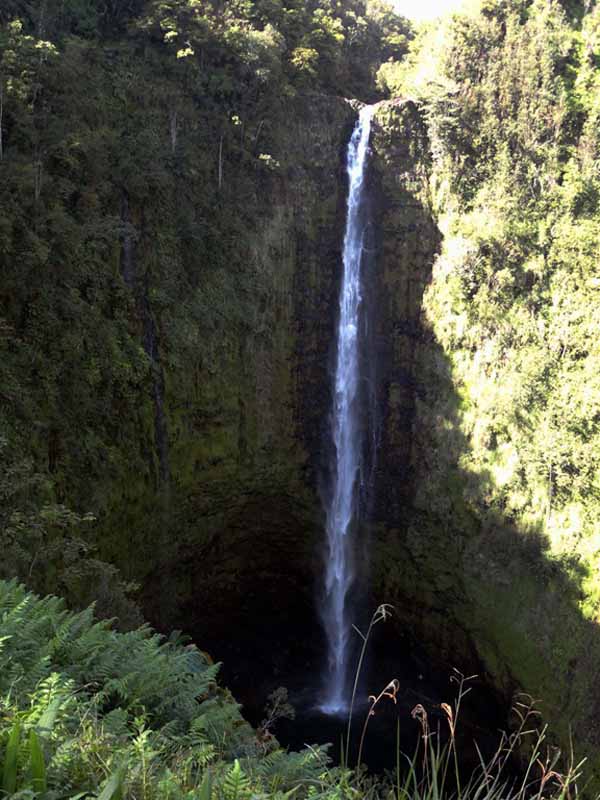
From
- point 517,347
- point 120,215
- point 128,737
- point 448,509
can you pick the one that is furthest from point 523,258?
point 128,737

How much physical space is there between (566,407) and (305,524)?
29.1ft

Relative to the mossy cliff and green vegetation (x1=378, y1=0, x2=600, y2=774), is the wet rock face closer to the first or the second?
the mossy cliff

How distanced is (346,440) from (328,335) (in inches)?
136

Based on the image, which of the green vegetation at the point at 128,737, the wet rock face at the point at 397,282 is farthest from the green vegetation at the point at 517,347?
the green vegetation at the point at 128,737

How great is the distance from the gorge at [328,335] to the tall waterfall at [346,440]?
97 millimetres

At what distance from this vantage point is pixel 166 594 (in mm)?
16906

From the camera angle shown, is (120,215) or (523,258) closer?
(120,215)

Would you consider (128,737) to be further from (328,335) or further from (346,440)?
(328,335)

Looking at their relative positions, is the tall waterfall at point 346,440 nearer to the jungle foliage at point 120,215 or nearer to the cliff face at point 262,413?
the cliff face at point 262,413

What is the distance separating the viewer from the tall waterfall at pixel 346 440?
18641mm

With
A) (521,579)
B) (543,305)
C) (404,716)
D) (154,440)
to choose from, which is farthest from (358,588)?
(543,305)

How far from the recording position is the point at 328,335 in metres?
19.2

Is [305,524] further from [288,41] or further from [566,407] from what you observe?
[288,41]

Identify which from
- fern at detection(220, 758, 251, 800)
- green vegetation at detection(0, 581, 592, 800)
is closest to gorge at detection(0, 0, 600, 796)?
green vegetation at detection(0, 581, 592, 800)
